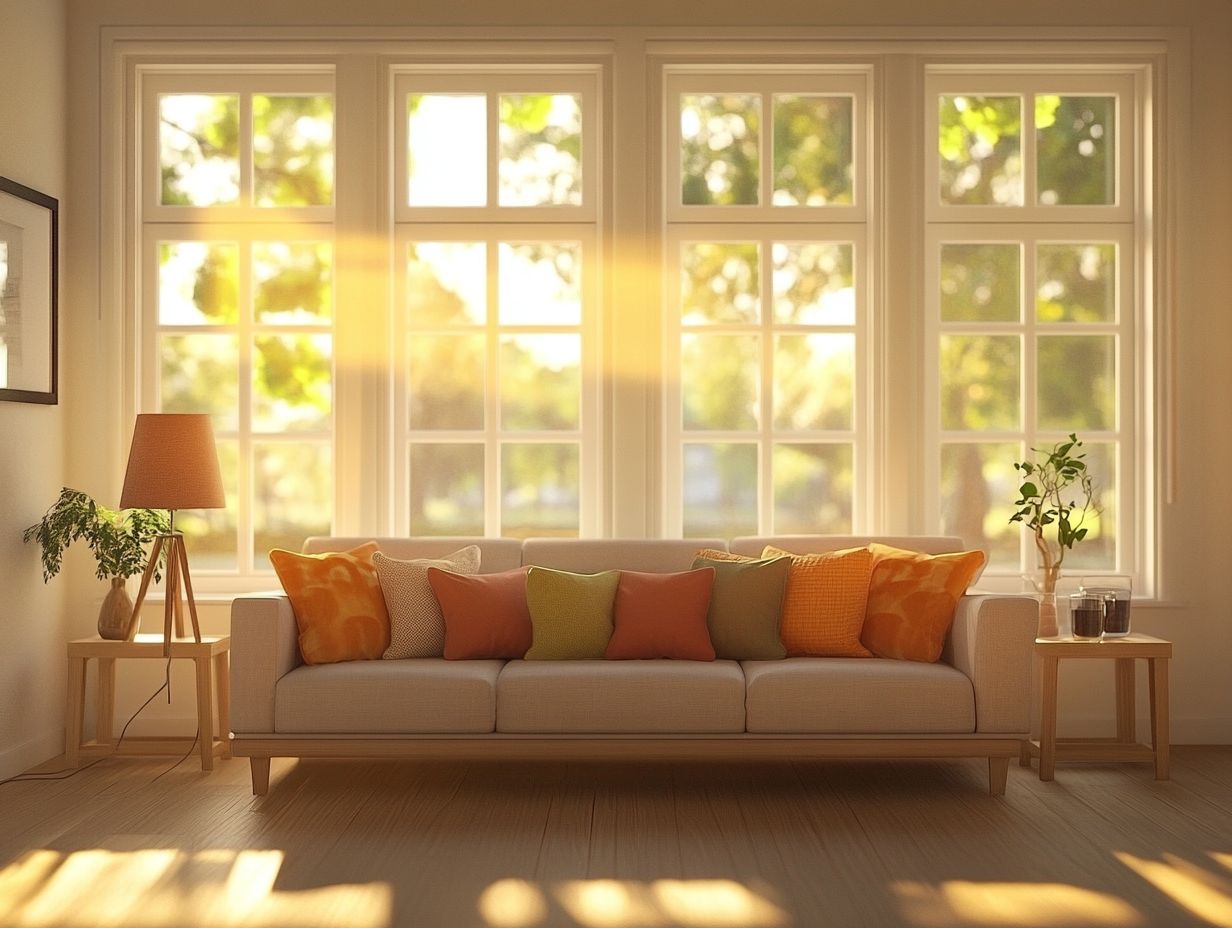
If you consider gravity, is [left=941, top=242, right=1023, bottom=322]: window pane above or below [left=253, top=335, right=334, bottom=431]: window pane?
above

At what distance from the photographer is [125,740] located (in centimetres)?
491

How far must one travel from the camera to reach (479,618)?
4.34 meters

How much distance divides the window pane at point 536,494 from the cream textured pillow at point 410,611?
2.92 feet

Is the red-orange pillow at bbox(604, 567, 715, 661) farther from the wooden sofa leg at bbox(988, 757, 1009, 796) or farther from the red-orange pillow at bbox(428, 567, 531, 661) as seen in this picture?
the wooden sofa leg at bbox(988, 757, 1009, 796)

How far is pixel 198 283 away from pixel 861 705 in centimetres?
335

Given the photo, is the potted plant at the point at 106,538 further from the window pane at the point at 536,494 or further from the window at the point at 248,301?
the window pane at the point at 536,494

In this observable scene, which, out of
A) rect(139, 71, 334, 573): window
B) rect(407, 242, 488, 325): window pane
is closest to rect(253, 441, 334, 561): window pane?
rect(139, 71, 334, 573): window

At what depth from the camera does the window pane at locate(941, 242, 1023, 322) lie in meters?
5.31

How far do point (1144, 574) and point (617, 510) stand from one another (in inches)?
90.0

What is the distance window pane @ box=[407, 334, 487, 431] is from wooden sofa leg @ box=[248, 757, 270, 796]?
1.72 meters

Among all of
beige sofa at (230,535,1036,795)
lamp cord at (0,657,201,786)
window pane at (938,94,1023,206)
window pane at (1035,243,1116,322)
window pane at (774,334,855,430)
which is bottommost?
lamp cord at (0,657,201,786)

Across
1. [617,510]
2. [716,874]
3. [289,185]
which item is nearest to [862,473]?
[617,510]

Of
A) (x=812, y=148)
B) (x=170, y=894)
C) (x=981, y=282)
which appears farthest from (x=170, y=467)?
(x=981, y=282)

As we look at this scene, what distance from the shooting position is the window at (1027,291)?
5.28m
